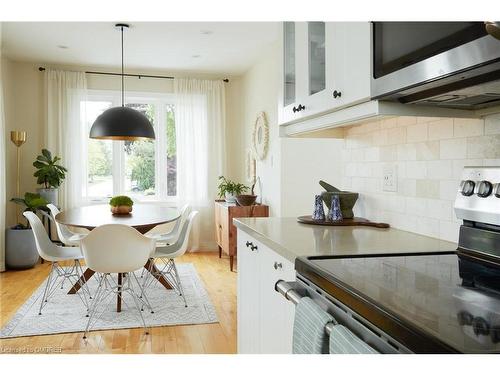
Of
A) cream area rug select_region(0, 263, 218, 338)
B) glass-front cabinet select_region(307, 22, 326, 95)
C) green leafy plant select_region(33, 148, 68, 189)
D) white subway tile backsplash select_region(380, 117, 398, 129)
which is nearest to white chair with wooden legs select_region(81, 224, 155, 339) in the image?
cream area rug select_region(0, 263, 218, 338)

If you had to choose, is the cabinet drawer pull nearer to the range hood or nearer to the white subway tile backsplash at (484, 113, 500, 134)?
the range hood

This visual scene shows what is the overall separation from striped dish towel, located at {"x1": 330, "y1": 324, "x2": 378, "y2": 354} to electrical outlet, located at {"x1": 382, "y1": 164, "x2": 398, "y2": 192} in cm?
114

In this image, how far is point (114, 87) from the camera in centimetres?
619

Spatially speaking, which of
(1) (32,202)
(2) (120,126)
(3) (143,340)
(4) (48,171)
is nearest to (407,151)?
(3) (143,340)

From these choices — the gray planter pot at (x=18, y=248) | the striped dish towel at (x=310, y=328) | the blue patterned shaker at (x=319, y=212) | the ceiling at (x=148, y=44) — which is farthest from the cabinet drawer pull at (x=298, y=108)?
the gray planter pot at (x=18, y=248)

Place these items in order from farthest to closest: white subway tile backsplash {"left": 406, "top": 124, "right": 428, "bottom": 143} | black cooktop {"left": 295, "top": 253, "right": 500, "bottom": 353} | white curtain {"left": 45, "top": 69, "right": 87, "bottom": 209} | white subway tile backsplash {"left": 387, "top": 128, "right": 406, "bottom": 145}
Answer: white curtain {"left": 45, "top": 69, "right": 87, "bottom": 209} → white subway tile backsplash {"left": 387, "top": 128, "right": 406, "bottom": 145} → white subway tile backsplash {"left": 406, "top": 124, "right": 428, "bottom": 143} → black cooktop {"left": 295, "top": 253, "right": 500, "bottom": 353}

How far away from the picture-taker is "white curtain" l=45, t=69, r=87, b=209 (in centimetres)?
589

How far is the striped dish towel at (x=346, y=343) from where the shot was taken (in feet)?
2.72

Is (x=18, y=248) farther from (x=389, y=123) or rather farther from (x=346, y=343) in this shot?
(x=346, y=343)

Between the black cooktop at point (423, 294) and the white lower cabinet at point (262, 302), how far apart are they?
36 cm

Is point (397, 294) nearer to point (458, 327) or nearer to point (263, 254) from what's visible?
point (458, 327)

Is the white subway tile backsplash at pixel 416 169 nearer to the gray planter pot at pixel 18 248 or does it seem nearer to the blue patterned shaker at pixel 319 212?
the blue patterned shaker at pixel 319 212
